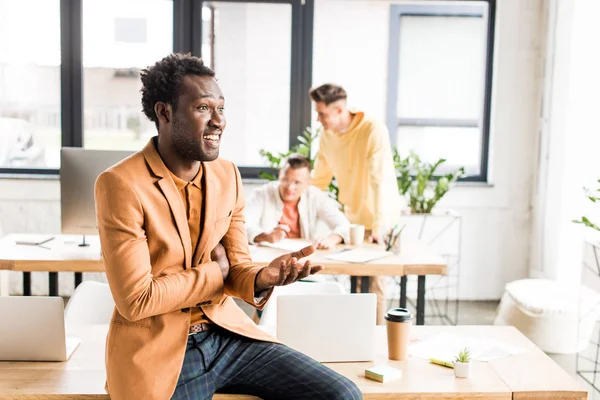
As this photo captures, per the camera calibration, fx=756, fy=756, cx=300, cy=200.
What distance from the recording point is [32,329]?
6.37 feet

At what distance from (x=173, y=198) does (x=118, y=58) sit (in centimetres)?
371

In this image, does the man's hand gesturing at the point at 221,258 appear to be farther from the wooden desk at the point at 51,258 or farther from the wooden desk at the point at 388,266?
the wooden desk at the point at 51,258

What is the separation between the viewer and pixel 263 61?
5352 millimetres

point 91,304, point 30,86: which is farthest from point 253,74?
point 91,304

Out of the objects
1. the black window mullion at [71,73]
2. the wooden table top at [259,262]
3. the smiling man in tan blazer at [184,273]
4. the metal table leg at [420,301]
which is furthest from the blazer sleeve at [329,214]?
the black window mullion at [71,73]

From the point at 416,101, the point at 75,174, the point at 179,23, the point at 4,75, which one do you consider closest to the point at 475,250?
the point at 416,101

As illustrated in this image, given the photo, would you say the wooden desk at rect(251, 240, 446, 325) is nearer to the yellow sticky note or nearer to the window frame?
the yellow sticky note

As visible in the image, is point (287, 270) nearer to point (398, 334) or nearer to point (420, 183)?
point (398, 334)

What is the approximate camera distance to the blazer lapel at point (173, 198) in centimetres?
184

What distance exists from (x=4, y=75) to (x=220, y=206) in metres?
3.86

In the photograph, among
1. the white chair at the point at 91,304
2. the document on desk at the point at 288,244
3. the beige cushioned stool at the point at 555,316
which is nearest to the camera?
the white chair at the point at 91,304

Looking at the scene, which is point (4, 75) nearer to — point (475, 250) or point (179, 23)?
point (179, 23)

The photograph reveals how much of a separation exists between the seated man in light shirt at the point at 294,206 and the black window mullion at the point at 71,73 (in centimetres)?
198

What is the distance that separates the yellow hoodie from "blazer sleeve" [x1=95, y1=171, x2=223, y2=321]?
207 centimetres
